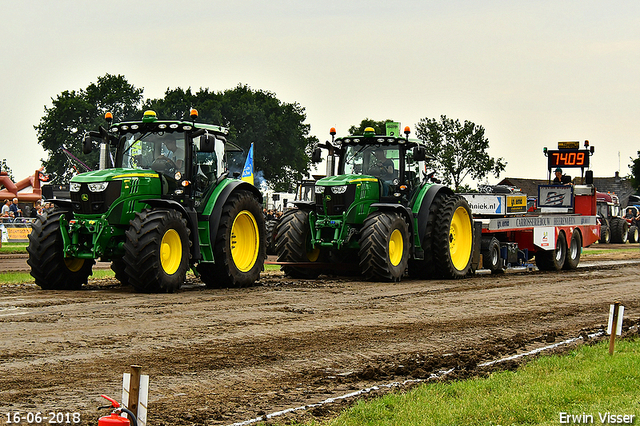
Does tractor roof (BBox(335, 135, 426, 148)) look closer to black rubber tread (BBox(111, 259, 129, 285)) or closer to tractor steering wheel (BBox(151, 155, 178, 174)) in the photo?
tractor steering wheel (BBox(151, 155, 178, 174))

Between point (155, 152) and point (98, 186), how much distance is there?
1.37 metres

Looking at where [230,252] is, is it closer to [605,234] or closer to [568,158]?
[568,158]

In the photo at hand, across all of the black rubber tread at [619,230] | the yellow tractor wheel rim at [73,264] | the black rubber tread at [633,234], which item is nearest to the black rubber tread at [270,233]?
the yellow tractor wheel rim at [73,264]

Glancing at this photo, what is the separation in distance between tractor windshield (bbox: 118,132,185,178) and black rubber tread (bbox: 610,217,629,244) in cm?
3363

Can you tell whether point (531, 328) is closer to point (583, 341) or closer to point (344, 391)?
point (583, 341)

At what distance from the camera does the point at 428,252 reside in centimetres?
1636

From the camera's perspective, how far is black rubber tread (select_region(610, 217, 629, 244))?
139ft

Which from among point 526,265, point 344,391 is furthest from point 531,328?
point 526,265

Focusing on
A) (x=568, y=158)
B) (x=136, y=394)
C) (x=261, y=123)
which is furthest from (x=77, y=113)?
(x=136, y=394)

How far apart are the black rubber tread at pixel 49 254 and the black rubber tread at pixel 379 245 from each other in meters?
4.81

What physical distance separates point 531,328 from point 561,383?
11.0 feet

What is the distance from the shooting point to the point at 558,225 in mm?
20953

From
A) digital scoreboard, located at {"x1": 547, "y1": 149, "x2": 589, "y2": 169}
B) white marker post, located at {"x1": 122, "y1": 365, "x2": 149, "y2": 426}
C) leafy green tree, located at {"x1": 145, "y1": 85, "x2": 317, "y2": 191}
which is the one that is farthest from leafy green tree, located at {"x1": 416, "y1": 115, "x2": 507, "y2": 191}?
white marker post, located at {"x1": 122, "y1": 365, "x2": 149, "y2": 426}

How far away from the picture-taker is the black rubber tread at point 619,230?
42.4m
